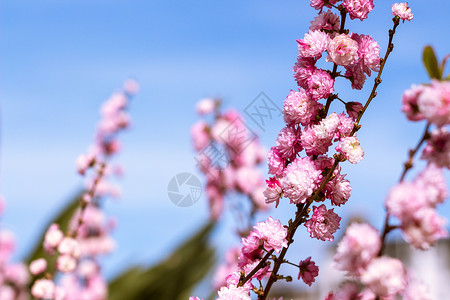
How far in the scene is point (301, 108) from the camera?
91 cm

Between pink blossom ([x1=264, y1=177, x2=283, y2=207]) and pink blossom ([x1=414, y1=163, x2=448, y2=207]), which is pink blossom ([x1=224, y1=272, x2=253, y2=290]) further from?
pink blossom ([x1=414, y1=163, x2=448, y2=207])

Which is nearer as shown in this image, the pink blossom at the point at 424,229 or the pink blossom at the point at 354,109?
the pink blossom at the point at 424,229

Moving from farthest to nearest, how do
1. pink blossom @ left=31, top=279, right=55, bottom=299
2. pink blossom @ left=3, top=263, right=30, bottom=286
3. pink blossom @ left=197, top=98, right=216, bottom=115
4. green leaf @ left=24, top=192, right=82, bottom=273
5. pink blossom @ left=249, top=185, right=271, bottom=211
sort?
green leaf @ left=24, top=192, right=82, bottom=273 < pink blossom @ left=3, top=263, right=30, bottom=286 < pink blossom @ left=197, top=98, right=216, bottom=115 < pink blossom @ left=249, top=185, right=271, bottom=211 < pink blossom @ left=31, top=279, right=55, bottom=299

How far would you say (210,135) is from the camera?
2555mm

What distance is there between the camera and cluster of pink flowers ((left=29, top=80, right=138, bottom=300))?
63.7 inches

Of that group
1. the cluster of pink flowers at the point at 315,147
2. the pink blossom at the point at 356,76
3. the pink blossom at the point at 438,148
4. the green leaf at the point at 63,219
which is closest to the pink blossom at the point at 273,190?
the cluster of pink flowers at the point at 315,147

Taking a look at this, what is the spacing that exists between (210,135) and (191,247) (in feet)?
3.96

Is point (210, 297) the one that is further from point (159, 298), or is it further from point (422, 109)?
point (422, 109)

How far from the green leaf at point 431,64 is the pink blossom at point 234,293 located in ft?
1.40

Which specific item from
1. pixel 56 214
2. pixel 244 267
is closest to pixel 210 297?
pixel 56 214

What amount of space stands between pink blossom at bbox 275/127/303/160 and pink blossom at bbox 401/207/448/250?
358 millimetres

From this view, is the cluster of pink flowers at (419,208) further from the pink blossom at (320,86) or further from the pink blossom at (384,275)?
the pink blossom at (320,86)

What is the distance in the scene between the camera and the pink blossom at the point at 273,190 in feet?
3.07

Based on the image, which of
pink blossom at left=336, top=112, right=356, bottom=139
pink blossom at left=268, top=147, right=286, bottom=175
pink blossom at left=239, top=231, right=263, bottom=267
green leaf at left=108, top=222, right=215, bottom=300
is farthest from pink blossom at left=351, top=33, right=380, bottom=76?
green leaf at left=108, top=222, right=215, bottom=300
